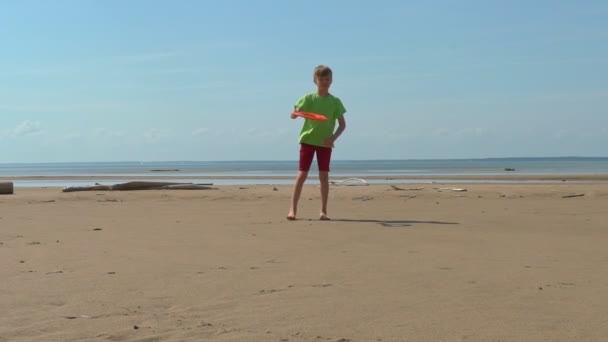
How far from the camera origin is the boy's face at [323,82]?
7.84 metres

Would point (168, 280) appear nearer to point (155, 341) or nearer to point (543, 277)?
point (155, 341)

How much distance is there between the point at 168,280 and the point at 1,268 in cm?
112

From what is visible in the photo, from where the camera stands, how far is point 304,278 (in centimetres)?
400

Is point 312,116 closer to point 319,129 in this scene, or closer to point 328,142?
point 319,129

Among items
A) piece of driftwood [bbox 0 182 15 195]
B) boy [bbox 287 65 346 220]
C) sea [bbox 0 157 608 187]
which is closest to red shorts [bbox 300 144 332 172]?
boy [bbox 287 65 346 220]

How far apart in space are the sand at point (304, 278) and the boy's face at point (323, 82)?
1427 mm

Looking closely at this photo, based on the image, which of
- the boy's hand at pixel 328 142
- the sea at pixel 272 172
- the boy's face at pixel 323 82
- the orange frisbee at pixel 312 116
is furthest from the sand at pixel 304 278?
the sea at pixel 272 172

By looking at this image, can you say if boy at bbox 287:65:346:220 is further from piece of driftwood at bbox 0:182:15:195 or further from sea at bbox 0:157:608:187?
sea at bbox 0:157:608:187

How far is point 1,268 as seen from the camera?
4.32 metres

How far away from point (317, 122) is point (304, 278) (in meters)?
3.98

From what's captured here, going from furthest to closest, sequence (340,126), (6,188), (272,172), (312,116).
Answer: (272,172)
(6,188)
(340,126)
(312,116)

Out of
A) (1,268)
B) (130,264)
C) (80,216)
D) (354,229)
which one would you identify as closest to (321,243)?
(354,229)

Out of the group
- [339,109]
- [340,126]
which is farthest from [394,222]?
[339,109]

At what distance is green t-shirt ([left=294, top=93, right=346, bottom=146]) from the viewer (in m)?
7.84
